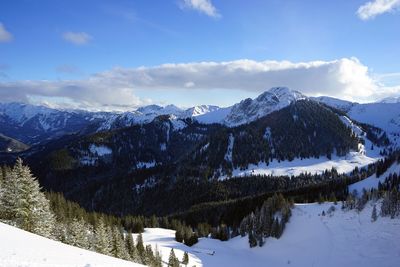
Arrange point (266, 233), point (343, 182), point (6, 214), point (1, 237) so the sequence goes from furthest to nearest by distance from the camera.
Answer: point (343, 182) → point (266, 233) → point (6, 214) → point (1, 237)

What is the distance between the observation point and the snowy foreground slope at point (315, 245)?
8444 centimetres

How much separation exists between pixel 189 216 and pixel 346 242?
4551 inches

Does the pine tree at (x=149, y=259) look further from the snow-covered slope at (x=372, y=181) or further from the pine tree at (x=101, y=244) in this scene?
the snow-covered slope at (x=372, y=181)

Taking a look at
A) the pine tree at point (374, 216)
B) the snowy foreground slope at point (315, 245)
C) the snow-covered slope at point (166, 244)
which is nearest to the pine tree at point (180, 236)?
the snow-covered slope at point (166, 244)

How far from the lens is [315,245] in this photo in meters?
97.6

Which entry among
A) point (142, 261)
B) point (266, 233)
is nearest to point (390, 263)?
point (266, 233)

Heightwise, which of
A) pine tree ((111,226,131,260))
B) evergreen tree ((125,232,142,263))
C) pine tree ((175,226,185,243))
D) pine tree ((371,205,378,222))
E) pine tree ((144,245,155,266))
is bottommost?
pine tree ((175,226,185,243))

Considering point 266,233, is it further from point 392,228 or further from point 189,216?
point 189,216

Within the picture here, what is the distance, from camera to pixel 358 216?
3893 inches

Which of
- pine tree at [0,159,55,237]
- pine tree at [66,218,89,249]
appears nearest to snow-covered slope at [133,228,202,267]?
pine tree at [66,218,89,249]

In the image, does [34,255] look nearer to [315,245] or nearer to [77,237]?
[77,237]

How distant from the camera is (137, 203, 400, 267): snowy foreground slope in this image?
8444 cm

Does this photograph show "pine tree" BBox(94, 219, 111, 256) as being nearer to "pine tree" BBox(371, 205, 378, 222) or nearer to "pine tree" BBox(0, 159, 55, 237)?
"pine tree" BBox(0, 159, 55, 237)

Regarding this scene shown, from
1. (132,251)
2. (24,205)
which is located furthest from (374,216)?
(24,205)
